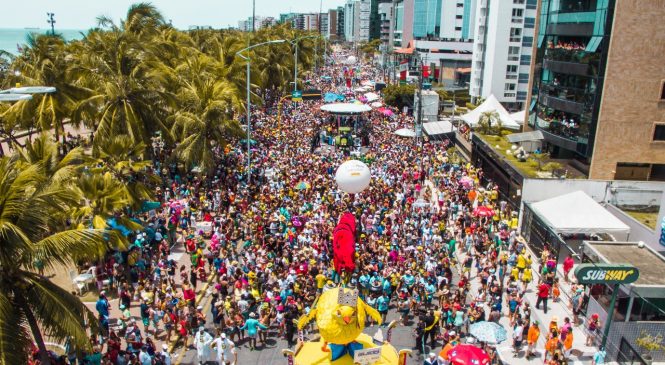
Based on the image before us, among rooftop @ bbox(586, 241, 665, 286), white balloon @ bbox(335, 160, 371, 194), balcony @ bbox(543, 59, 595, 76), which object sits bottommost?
rooftop @ bbox(586, 241, 665, 286)

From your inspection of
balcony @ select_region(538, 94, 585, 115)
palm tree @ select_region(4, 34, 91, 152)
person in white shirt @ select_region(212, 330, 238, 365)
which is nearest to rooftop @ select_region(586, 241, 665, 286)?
person in white shirt @ select_region(212, 330, 238, 365)

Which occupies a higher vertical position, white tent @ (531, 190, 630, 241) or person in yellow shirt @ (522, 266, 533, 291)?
white tent @ (531, 190, 630, 241)

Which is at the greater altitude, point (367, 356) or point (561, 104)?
point (561, 104)

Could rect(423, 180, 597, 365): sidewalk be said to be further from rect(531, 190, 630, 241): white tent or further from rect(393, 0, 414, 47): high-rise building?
rect(393, 0, 414, 47): high-rise building

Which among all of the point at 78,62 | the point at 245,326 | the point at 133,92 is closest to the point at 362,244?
the point at 245,326

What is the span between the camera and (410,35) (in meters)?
121

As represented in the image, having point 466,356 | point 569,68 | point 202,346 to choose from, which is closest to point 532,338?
point 466,356

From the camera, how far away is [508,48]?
65.1 metres

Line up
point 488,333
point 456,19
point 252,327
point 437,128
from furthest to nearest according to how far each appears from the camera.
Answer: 1. point 456,19
2. point 437,128
3. point 252,327
4. point 488,333

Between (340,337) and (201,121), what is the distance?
21041 mm

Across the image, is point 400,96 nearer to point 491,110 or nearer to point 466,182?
point 491,110

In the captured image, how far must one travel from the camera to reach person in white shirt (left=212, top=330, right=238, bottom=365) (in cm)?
1362

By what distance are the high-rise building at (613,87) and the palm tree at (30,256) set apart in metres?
25.6

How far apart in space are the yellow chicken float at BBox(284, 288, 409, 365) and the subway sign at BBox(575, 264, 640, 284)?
21.7 feet
